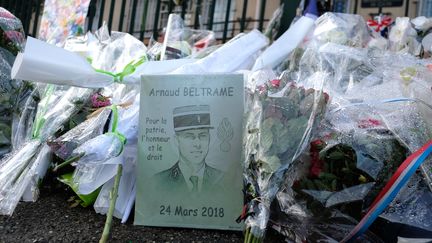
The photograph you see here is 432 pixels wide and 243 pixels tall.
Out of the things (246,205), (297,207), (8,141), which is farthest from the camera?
(8,141)

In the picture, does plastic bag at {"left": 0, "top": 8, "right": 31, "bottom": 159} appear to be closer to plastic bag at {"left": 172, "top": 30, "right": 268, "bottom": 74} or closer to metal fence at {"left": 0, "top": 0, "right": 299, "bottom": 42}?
plastic bag at {"left": 172, "top": 30, "right": 268, "bottom": 74}

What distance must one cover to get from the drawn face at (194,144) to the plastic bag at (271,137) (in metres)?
0.21

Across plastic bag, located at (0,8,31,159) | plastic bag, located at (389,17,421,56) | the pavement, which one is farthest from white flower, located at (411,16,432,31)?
plastic bag, located at (0,8,31,159)

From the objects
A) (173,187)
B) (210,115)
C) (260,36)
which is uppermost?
(260,36)

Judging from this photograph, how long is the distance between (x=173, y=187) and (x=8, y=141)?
38.3 inches

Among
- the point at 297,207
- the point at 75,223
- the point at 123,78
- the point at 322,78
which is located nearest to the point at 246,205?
the point at 297,207

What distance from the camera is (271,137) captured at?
138 centimetres

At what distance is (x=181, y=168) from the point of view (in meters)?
1.66

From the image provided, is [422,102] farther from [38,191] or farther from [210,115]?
[38,191]

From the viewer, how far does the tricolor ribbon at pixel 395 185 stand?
1.24m

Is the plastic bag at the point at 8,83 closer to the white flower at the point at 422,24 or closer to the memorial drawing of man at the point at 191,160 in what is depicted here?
the memorial drawing of man at the point at 191,160

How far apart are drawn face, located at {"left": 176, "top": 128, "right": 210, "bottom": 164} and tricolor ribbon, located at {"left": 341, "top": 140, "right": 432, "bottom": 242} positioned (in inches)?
24.2

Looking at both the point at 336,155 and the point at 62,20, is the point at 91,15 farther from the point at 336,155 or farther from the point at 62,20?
the point at 336,155

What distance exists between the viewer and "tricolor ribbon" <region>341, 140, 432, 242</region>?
1242mm
